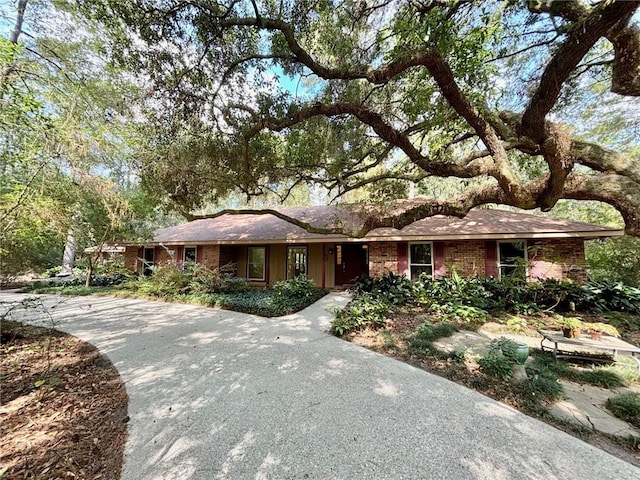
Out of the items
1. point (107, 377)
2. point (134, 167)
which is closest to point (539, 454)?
point (107, 377)

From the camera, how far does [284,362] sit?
4.41 meters

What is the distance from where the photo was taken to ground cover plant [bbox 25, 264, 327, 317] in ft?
27.5

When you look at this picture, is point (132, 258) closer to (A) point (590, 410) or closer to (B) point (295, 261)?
(B) point (295, 261)

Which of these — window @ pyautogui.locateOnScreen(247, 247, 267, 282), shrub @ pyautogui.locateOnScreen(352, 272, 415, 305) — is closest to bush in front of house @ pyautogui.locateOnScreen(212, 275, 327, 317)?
shrub @ pyautogui.locateOnScreen(352, 272, 415, 305)

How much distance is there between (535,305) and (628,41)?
600 centimetres

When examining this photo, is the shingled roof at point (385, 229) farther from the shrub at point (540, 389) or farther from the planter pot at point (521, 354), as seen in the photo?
the shrub at point (540, 389)

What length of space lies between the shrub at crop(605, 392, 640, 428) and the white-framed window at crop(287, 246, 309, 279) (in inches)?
408

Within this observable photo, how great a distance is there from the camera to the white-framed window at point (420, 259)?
10.2 m

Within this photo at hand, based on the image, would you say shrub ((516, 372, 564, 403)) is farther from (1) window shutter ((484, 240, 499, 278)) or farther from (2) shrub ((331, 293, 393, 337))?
(1) window shutter ((484, 240, 499, 278))

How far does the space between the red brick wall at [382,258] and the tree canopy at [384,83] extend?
12.9 feet

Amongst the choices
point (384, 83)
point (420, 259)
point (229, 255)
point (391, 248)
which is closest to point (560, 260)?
point (420, 259)

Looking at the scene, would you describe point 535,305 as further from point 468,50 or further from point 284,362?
point 284,362

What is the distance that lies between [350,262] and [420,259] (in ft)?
10.7

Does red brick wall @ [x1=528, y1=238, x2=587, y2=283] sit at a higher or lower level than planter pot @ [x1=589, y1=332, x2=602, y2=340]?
higher
